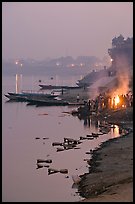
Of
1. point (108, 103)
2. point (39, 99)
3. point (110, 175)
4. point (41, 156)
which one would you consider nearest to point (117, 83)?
point (39, 99)

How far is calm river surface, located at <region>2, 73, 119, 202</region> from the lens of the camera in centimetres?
2070

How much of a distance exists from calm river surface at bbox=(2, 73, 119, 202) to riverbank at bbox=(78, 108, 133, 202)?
687 mm

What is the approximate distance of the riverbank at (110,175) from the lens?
15941 mm

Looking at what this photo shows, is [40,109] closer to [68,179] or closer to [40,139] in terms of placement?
[40,139]

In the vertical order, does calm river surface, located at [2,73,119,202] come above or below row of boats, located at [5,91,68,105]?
below

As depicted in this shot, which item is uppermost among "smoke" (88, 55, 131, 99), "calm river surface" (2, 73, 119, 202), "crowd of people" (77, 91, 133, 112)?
"smoke" (88, 55, 131, 99)

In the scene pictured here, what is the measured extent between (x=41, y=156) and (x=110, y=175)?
31.7ft

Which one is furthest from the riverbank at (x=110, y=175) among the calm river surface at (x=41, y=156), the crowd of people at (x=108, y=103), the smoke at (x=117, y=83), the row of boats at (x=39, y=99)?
the smoke at (x=117, y=83)

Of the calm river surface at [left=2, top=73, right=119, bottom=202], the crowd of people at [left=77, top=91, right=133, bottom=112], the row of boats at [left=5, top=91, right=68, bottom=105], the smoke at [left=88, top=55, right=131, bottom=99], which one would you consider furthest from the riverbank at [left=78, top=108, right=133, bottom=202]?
the smoke at [left=88, top=55, right=131, bottom=99]

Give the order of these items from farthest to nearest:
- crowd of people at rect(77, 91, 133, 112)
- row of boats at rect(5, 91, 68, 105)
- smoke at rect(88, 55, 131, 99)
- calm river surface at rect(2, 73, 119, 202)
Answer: smoke at rect(88, 55, 131, 99)
row of boats at rect(5, 91, 68, 105)
crowd of people at rect(77, 91, 133, 112)
calm river surface at rect(2, 73, 119, 202)

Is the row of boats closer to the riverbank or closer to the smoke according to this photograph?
the smoke

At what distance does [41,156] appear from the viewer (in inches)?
1147

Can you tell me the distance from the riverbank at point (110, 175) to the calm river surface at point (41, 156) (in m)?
0.69

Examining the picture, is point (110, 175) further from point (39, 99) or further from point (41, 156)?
point (39, 99)
